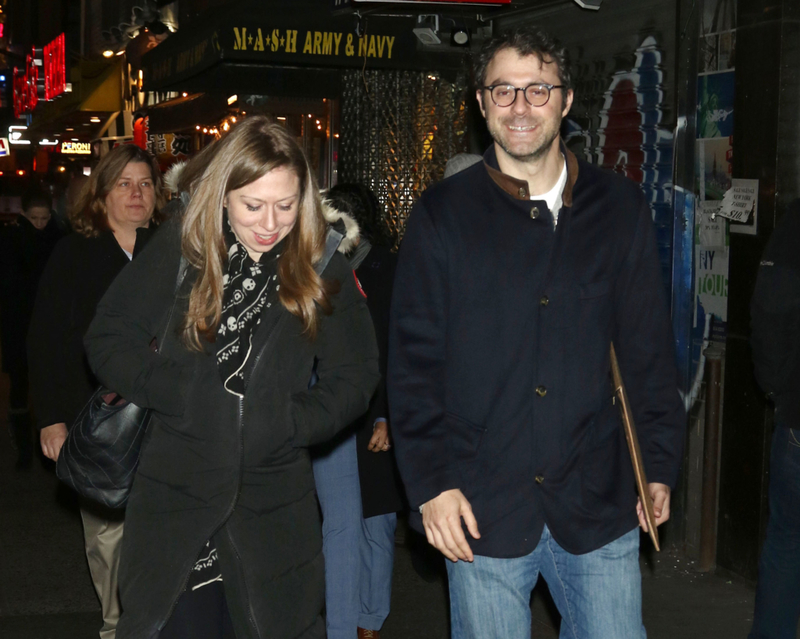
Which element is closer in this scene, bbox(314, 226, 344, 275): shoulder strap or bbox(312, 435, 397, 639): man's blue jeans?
bbox(314, 226, 344, 275): shoulder strap

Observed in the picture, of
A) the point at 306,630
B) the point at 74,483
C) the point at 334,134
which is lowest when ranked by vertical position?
the point at 306,630

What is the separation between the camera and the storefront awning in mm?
7523

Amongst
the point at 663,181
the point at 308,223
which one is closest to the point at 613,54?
the point at 663,181

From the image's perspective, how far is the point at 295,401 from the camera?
3.22 metres

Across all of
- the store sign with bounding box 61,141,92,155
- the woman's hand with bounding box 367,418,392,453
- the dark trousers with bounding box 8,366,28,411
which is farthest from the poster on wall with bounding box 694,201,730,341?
the store sign with bounding box 61,141,92,155

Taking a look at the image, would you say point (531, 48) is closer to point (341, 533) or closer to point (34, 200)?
point (341, 533)

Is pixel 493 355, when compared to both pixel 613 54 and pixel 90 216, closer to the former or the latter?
pixel 90 216

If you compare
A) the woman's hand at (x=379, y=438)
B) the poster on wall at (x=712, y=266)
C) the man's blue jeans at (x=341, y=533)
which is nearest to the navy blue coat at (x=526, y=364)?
the man's blue jeans at (x=341, y=533)

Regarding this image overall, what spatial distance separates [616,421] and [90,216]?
2.92 m

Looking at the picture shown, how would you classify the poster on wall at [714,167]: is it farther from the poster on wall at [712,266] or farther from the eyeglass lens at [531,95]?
the eyeglass lens at [531,95]

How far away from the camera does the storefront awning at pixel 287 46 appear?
7.52 m

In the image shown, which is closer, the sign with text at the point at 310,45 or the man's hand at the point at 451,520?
the man's hand at the point at 451,520

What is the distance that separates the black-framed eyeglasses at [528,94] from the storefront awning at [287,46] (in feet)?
15.7

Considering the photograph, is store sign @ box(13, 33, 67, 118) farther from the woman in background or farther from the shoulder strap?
the shoulder strap
